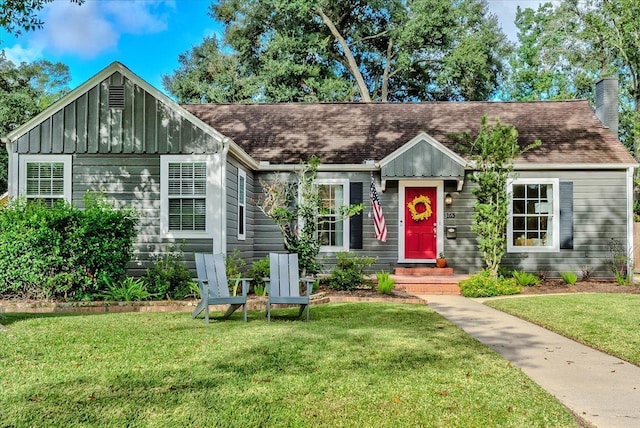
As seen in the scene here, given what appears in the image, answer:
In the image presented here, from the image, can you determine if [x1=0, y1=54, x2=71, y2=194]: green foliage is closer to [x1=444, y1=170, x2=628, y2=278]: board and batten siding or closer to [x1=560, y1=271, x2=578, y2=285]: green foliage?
[x1=444, y1=170, x2=628, y2=278]: board and batten siding

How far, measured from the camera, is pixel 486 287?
11531mm

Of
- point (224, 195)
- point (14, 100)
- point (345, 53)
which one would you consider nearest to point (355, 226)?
point (224, 195)

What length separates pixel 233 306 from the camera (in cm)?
794

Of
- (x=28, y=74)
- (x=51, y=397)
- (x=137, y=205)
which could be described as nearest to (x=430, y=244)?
(x=137, y=205)

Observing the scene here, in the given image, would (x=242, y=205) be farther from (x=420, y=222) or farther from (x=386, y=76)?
(x=386, y=76)

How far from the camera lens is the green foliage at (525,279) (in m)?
12.5

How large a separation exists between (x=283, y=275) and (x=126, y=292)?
280cm

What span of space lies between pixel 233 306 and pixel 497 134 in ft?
23.0

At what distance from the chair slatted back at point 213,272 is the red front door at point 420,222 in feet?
22.2

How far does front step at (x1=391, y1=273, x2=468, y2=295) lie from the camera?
40.2 feet

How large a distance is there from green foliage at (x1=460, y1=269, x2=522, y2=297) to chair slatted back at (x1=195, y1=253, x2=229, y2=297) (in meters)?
5.50

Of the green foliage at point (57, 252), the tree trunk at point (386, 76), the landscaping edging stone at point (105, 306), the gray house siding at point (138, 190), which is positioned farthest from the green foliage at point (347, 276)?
the tree trunk at point (386, 76)

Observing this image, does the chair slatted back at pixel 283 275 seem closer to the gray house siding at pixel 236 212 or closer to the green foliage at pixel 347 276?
the green foliage at pixel 347 276

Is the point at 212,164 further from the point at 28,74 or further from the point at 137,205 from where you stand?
the point at 28,74
